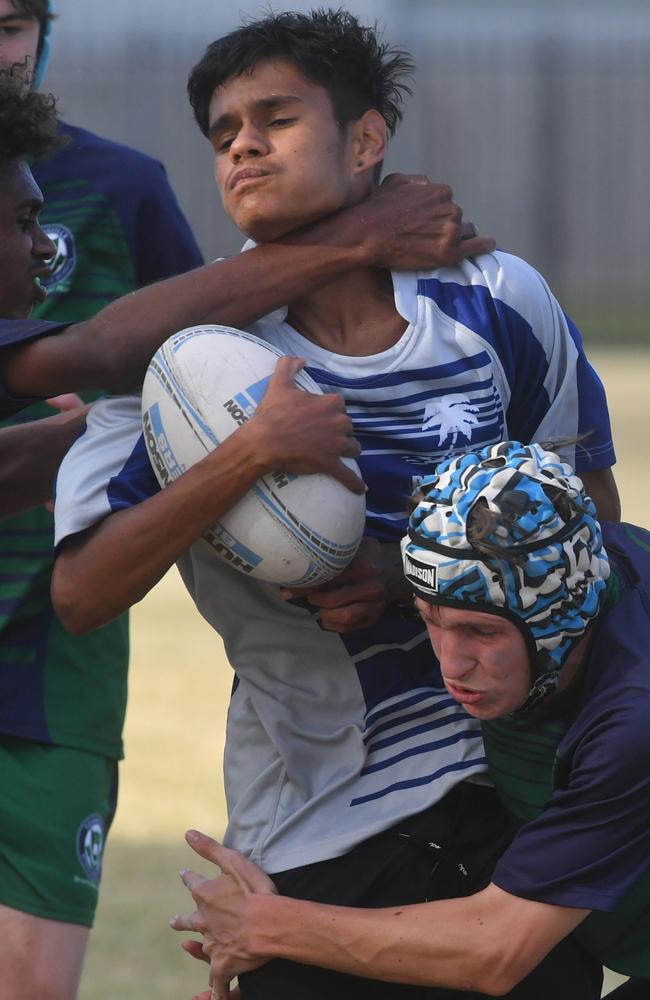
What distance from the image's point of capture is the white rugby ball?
11.2ft

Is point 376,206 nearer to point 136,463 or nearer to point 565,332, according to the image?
point 565,332

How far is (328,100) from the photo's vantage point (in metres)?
3.76

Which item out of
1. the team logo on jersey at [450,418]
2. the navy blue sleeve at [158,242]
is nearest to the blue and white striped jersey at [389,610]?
the team logo on jersey at [450,418]

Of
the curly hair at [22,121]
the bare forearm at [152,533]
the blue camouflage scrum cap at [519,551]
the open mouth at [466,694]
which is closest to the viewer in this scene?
the blue camouflage scrum cap at [519,551]

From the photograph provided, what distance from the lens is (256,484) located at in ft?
11.3

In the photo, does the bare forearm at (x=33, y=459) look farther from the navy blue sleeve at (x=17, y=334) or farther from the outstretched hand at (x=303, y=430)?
the outstretched hand at (x=303, y=430)

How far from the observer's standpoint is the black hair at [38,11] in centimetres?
461

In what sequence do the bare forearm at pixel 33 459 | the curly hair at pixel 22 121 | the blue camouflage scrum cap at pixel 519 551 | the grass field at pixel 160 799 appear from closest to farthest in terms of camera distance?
the blue camouflage scrum cap at pixel 519 551, the curly hair at pixel 22 121, the bare forearm at pixel 33 459, the grass field at pixel 160 799

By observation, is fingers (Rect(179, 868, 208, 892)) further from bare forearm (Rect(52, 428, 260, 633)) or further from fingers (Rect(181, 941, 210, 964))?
bare forearm (Rect(52, 428, 260, 633))

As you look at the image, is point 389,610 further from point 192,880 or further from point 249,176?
point 249,176

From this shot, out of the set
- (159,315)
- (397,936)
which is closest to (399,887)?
(397,936)

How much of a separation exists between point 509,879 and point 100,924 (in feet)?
10.6

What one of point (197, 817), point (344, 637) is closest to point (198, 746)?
point (197, 817)

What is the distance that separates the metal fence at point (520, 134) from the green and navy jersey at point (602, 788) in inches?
990
